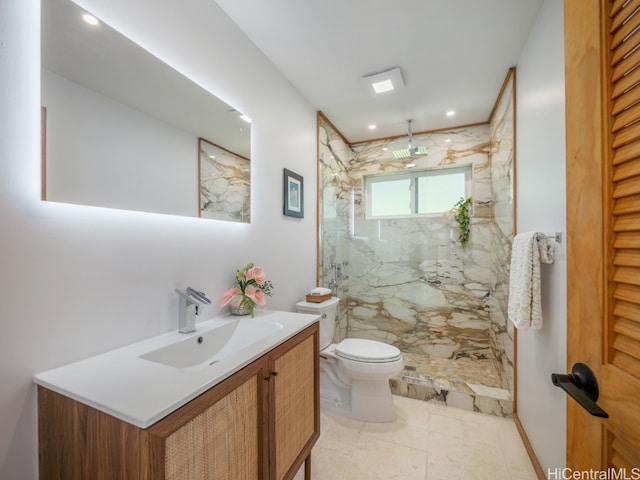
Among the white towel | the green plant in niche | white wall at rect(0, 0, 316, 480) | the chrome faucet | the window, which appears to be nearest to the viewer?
white wall at rect(0, 0, 316, 480)

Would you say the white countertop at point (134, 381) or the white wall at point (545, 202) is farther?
the white wall at point (545, 202)

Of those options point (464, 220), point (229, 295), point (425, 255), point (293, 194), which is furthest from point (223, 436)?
point (464, 220)

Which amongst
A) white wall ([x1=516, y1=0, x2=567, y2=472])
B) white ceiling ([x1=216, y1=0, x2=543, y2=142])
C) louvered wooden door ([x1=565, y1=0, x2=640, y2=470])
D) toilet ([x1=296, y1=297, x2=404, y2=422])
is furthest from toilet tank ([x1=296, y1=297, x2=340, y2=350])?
white ceiling ([x1=216, y1=0, x2=543, y2=142])

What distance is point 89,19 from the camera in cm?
93

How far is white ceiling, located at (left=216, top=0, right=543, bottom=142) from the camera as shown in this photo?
147cm

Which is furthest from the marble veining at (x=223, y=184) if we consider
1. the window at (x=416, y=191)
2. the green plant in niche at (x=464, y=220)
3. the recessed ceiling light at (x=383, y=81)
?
the green plant in niche at (x=464, y=220)

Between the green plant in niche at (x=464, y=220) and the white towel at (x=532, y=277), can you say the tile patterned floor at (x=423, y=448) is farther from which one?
the green plant in niche at (x=464, y=220)

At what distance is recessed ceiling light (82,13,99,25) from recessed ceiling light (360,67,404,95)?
5.45ft

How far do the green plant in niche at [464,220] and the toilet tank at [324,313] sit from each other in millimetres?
1632

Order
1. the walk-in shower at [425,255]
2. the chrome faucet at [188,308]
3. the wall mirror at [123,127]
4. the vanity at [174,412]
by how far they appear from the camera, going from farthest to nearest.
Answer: the walk-in shower at [425,255] → the chrome faucet at [188,308] → the wall mirror at [123,127] → the vanity at [174,412]

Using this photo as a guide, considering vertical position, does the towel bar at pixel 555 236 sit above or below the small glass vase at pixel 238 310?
above

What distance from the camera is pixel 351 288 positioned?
333 centimetres

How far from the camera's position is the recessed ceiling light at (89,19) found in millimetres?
923

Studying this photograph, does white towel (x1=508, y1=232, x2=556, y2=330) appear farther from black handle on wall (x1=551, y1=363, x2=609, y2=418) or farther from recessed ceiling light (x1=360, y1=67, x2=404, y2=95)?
recessed ceiling light (x1=360, y1=67, x2=404, y2=95)
